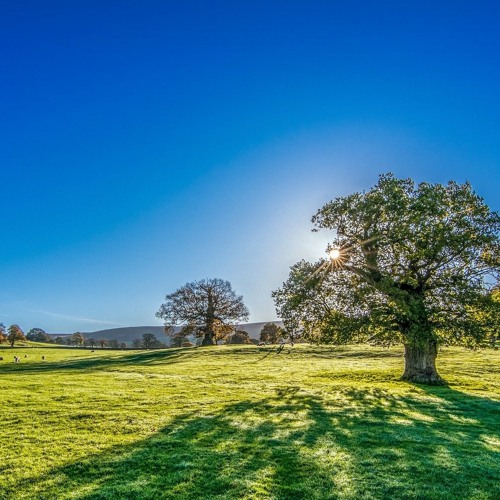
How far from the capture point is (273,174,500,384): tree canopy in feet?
82.0

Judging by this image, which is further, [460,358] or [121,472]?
[460,358]

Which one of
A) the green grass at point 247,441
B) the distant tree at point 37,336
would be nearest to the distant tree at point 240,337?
the green grass at point 247,441

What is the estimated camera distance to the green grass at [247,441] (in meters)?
8.30

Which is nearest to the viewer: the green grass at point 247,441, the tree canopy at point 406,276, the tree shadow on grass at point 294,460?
the tree shadow on grass at point 294,460

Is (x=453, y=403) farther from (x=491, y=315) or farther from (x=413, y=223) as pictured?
(x=413, y=223)

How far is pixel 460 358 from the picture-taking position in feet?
133

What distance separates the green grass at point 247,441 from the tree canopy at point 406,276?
3.76m

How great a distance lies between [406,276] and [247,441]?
18.3 metres

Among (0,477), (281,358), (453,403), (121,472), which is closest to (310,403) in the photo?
(453,403)

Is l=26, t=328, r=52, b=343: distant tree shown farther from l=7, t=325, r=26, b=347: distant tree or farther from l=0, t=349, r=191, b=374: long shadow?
l=0, t=349, r=191, b=374: long shadow

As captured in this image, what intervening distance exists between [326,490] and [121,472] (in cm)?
476

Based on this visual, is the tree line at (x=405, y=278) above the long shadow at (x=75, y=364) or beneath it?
above

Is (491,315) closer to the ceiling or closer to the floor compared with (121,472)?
closer to the ceiling

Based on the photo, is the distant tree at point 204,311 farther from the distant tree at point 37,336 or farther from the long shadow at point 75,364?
the distant tree at point 37,336
